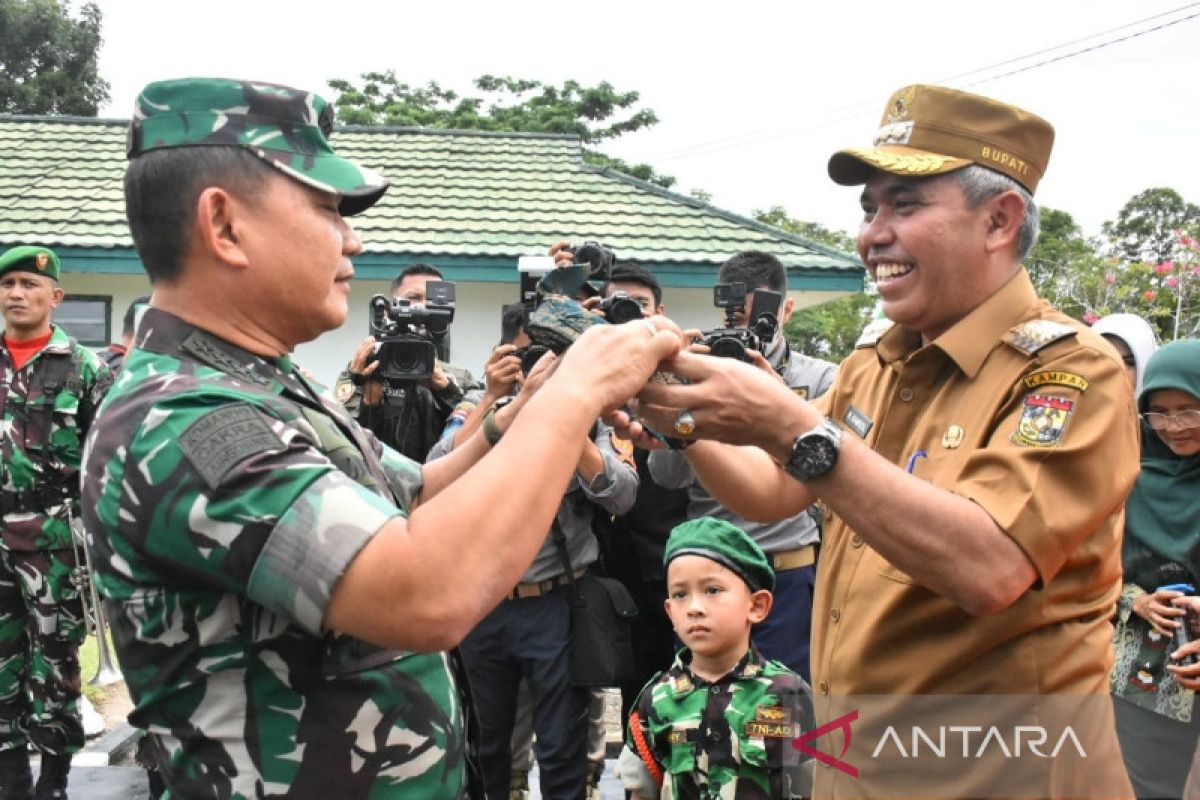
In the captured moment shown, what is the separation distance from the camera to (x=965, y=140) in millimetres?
2371

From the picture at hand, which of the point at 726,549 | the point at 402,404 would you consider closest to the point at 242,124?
the point at 726,549

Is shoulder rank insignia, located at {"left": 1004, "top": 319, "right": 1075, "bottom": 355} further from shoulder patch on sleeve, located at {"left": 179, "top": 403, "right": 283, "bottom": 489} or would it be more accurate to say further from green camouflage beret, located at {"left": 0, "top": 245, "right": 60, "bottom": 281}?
green camouflage beret, located at {"left": 0, "top": 245, "right": 60, "bottom": 281}

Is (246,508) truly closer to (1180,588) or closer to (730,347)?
(730,347)

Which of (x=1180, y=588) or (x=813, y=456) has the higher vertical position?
(x=813, y=456)

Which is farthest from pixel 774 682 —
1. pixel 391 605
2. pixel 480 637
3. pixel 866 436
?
pixel 391 605

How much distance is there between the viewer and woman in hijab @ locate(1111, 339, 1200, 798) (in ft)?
12.0

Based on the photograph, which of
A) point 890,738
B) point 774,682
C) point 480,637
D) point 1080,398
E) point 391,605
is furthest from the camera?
point 480,637

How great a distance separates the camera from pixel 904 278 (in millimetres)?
2416

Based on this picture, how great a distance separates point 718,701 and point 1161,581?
1585 mm

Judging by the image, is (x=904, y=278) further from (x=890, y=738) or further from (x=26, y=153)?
(x=26, y=153)

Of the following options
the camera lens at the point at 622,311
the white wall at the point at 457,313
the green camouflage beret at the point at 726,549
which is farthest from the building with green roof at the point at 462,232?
the camera lens at the point at 622,311

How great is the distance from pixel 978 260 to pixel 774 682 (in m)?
1.80

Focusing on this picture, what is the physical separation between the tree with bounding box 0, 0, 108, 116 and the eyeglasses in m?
30.0

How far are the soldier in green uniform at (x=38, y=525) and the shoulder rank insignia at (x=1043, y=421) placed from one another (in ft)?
16.6
